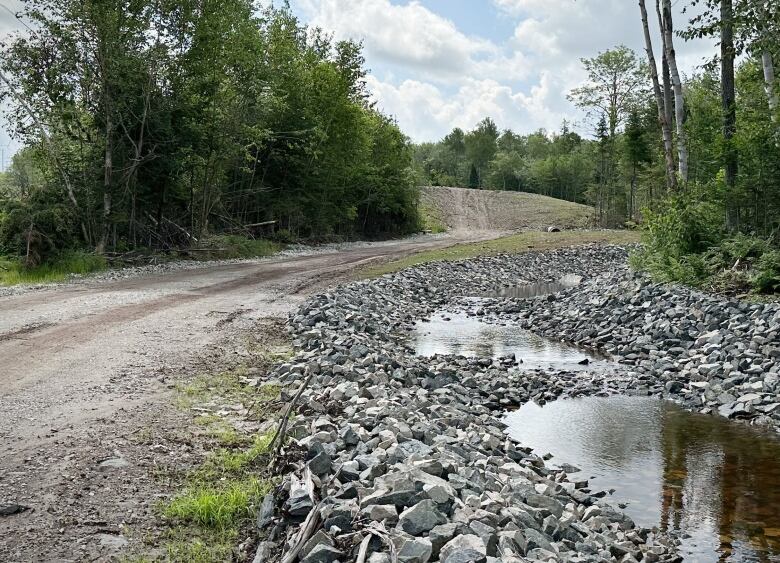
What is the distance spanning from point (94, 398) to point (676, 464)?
21.6ft

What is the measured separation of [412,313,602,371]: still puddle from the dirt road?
332 cm

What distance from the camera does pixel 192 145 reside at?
25.7 metres

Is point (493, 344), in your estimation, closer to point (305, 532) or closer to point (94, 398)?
point (94, 398)

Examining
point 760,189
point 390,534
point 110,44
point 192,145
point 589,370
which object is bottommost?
point 589,370

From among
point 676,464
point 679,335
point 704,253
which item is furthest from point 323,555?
point 704,253

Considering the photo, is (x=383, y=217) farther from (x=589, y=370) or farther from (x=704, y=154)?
(x=589, y=370)

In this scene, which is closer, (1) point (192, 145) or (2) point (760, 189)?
(2) point (760, 189)

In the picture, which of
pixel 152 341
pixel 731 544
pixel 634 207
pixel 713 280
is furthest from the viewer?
pixel 634 207

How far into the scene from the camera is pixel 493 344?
14594mm

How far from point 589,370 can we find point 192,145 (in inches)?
737

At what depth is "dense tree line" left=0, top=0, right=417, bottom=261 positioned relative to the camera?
21.4 meters

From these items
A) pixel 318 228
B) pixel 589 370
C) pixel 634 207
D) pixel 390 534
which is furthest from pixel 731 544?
pixel 634 207

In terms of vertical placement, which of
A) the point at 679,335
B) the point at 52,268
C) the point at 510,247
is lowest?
the point at 679,335

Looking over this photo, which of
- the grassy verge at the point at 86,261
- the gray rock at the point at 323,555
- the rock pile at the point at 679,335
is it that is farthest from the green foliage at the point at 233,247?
the gray rock at the point at 323,555
